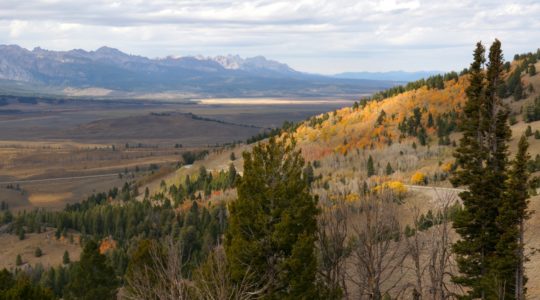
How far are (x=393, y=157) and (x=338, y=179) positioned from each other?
52.8ft

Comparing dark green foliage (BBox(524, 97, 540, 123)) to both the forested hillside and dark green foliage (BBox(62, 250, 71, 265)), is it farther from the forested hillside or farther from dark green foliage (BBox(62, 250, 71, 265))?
dark green foliage (BBox(62, 250, 71, 265))

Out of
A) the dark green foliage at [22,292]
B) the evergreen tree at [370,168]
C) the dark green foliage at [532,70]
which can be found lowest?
the evergreen tree at [370,168]

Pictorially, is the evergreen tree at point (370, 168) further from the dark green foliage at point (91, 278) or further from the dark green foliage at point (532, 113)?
the dark green foliage at point (91, 278)

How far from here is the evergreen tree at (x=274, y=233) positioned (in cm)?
2984

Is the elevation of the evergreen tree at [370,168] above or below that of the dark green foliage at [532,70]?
below

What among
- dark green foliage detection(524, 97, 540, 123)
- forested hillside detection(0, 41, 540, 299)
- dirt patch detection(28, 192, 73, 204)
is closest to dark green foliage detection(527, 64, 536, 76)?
forested hillside detection(0, 41, 540, 299)

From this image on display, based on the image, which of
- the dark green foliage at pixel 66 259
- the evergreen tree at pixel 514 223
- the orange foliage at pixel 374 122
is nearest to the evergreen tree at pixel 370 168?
the orange foliage at pixel 374 122

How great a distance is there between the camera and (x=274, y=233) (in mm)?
30156

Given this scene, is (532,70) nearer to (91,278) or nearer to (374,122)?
(374,122)

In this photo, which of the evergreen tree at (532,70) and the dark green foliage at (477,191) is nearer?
the dark green foliage at (477,191)

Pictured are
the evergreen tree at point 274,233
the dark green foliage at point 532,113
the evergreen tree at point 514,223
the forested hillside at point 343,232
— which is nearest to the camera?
the evergreen tree at point 274,233

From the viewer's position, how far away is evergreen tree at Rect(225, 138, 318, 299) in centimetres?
2984

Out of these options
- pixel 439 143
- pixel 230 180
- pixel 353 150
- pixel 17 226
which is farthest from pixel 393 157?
pixel 17 226

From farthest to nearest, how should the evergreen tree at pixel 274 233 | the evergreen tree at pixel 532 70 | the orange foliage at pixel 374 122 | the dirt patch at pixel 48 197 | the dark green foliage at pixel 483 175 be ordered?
the dirt patch at pixel 48 197, the orange foliage at pixel 374 122, the evergreen tree at pixel 532 70, the dark green foliage at pixel 483 175, the evergreen tree at pixel 274 233
